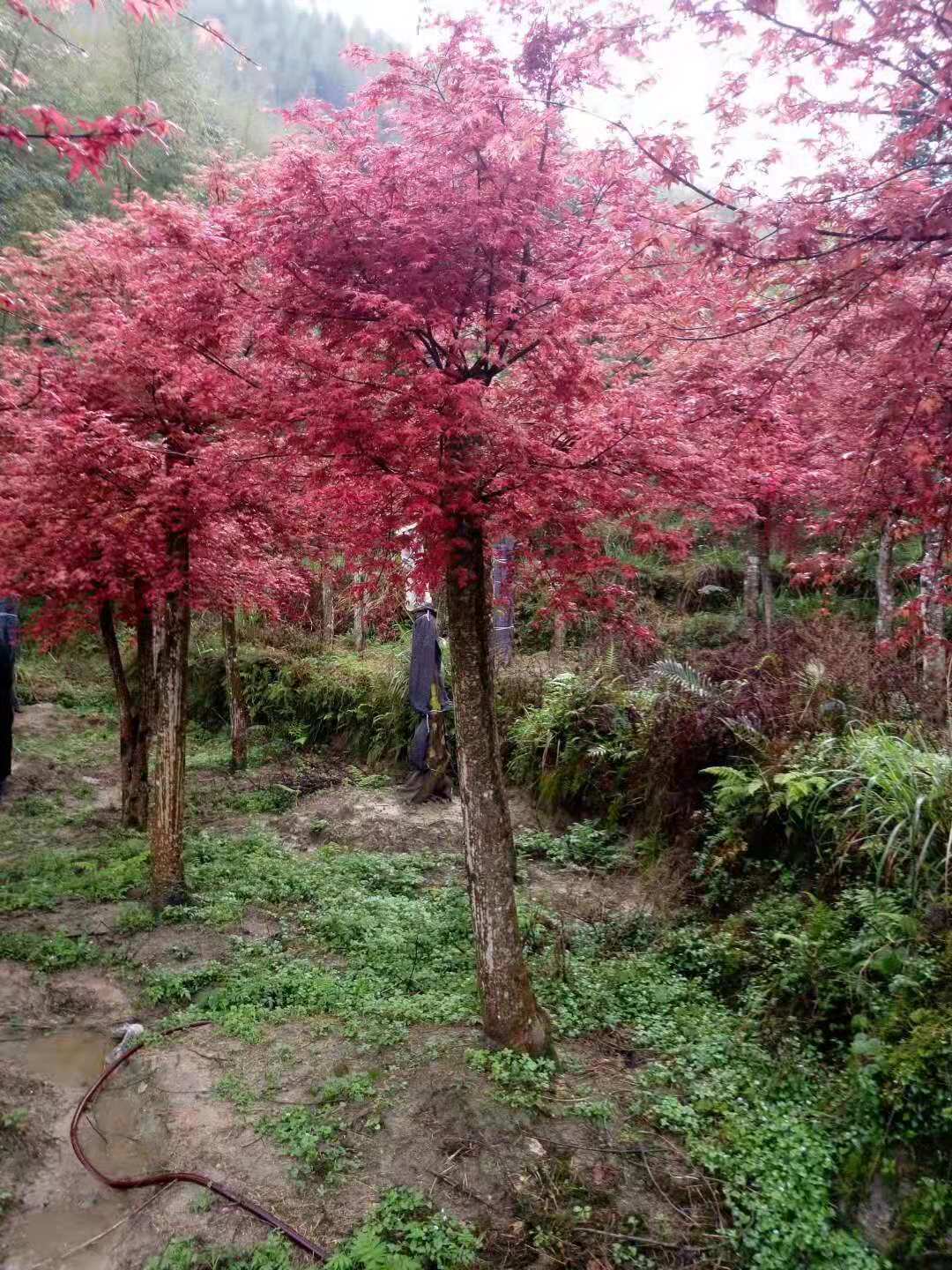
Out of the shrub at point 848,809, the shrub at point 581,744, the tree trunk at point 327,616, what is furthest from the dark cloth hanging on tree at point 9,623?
the shrub at point 848,809

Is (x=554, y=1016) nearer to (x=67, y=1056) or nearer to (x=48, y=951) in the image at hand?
(x=67, y=1056)

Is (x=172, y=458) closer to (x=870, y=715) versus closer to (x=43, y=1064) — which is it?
(x=43, y=1064)

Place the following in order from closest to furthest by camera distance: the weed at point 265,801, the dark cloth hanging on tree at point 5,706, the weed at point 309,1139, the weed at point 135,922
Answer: the weed at point 309,1139
the weed at point 135,922
the dark cloth hanging on tree at point 5,706
the weed at point 265,801

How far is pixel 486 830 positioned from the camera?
4.21 meters

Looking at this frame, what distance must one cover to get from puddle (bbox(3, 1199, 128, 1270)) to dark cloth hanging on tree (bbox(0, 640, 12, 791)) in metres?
4.93

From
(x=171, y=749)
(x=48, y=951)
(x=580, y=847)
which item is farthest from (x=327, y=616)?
(x=48, y=951)

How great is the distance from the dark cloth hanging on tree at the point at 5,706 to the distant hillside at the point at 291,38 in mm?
34020

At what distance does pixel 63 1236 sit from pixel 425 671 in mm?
5894

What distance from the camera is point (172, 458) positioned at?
5789 millimetres

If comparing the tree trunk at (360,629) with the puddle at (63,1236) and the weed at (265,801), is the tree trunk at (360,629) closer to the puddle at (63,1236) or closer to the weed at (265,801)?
the weed at (265,801)

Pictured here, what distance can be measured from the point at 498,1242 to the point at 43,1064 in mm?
2763

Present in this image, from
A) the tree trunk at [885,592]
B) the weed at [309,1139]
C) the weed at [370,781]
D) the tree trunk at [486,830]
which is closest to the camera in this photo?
the weed at [309,1139]

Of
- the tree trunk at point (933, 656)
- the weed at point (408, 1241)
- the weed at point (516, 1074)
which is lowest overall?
the weed at point (408, 1241)

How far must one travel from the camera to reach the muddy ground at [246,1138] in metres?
3.18
